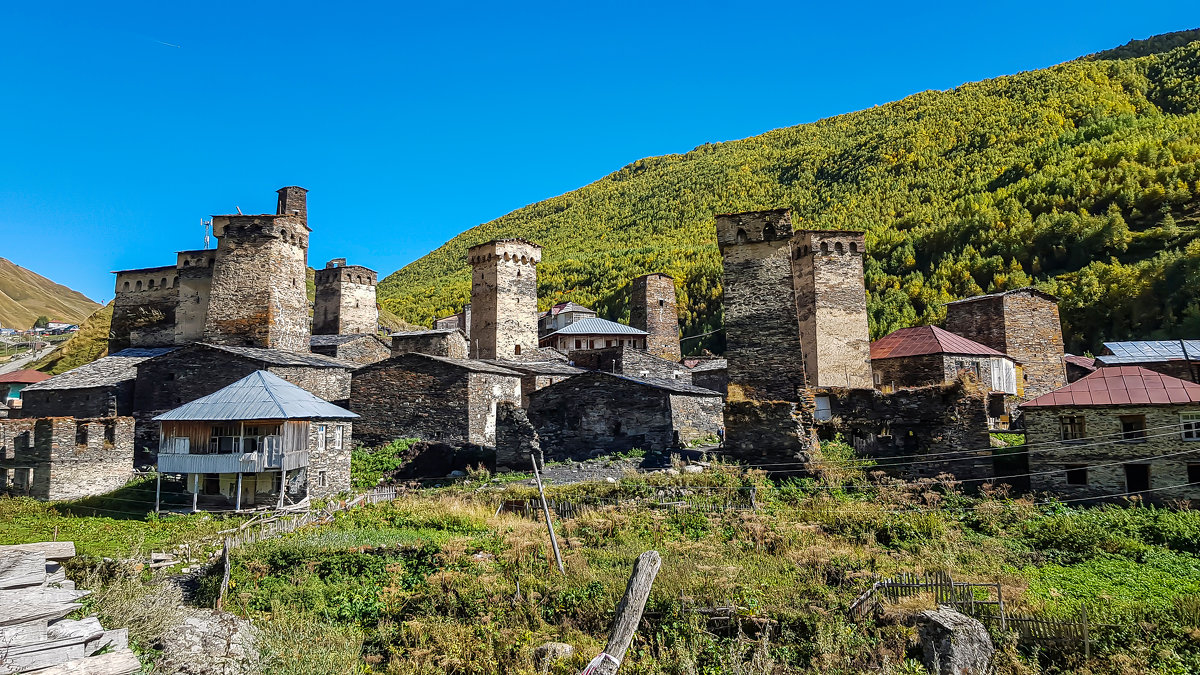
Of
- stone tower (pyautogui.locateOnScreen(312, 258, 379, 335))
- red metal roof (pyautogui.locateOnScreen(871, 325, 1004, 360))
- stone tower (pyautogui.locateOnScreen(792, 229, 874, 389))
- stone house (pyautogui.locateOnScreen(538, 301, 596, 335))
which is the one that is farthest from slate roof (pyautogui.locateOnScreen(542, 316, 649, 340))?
red metal roof (pyautogui.locateOnScreen(871, 325, 1004, 360))

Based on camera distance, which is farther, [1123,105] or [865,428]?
[1123,105]

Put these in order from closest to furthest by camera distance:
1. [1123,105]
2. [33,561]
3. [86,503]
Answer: [33,561] < [86,503] < [1123,105]

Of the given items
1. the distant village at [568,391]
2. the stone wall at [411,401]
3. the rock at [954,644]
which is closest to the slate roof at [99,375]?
the distant village at [568,391]

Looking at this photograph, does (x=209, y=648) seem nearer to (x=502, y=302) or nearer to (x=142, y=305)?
(x=502, y=302)

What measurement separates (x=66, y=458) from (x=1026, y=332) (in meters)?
34.1

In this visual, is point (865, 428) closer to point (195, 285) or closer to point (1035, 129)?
point (195, 285)

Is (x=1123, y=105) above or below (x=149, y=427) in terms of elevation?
above

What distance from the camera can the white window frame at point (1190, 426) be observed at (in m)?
16.9

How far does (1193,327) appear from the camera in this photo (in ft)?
111

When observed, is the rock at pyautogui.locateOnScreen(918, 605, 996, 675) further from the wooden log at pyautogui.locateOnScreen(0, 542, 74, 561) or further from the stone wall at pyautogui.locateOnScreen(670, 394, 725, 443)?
the stone wall at pyautogui.locateOnScreen(670, 394, 725, 443)

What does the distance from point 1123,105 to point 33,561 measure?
3596 inches

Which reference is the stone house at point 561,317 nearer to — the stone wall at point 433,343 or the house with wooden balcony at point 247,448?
the stone wall at point 433,343

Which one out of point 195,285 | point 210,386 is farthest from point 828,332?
point 195,285

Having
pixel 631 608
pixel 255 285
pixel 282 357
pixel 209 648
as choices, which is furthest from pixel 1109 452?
pixel 255 285
